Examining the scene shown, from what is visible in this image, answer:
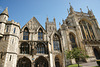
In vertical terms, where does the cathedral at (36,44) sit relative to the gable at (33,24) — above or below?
below

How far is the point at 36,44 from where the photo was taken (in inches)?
783

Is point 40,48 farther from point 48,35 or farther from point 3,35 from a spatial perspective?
point 3,35

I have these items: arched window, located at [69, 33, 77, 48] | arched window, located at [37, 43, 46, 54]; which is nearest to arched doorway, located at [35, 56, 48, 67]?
arched window, located at [37, 43, 46, 54]

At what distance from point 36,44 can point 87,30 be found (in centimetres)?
2369

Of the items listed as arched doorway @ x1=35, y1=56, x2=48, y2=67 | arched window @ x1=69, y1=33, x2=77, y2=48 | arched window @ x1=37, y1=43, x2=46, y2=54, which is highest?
arched window @ x1=69, y1=33, x2=77, y2=48

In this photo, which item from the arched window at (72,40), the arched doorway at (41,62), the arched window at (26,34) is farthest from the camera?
the arched window at (72,40)

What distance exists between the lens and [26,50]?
19406 millimetres

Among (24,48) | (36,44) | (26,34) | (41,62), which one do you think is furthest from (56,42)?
(24,48)

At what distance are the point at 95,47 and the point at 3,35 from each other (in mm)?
30481

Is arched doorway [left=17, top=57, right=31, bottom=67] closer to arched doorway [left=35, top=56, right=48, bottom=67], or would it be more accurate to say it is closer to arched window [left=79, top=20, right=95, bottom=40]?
arched doorway [left=35, top=56, right=48, bottom=67]

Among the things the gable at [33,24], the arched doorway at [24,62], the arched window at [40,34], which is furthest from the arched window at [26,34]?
the arched doorway at [24,62]

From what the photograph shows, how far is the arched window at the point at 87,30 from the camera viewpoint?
29.2 m

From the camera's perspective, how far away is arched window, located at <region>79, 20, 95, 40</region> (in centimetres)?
2922

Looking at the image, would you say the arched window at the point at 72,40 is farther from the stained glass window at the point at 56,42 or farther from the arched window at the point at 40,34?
the arched window at the point at 40,34
